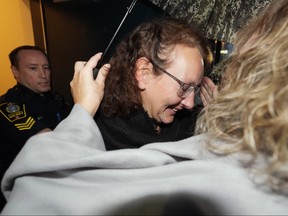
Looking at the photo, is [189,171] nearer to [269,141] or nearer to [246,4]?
[269,141]

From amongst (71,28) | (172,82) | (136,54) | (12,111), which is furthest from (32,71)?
(172,82)

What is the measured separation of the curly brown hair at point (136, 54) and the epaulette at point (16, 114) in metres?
0.98

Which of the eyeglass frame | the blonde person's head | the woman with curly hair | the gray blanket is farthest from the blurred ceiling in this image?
the gray blanket

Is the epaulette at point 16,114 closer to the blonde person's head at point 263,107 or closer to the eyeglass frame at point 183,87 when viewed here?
the eyeglass frame at point 183,87

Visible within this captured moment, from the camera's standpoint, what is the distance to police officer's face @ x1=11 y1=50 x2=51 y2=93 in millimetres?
2354

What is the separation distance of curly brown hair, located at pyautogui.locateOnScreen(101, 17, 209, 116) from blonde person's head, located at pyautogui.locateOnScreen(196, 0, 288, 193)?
22.2 inches

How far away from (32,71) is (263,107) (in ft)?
7.27

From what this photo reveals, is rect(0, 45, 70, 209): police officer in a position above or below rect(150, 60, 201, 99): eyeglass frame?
below

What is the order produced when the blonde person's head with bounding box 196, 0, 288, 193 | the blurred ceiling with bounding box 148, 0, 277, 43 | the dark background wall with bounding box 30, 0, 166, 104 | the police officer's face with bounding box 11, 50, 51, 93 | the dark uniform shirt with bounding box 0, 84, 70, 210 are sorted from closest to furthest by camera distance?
the blonde person's head with bounding box 196, 0, 288, 193 < the blurred ceiling with bounding box 148, 0, 277, 43 < the dark uniform shirt with bounding box 0, 84, 70, 210 < the police officer's face with bounding box 11, 50, 51, 93 < the dark background wall with bounding box 30, 0, 166, 104

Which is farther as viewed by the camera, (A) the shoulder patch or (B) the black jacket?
(A) the shoulder patch

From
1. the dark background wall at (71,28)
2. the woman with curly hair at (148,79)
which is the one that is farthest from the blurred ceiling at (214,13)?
the dark background wall at (71,28)

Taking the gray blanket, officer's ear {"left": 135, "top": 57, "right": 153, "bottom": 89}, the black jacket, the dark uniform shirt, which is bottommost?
the dark uniform shirt

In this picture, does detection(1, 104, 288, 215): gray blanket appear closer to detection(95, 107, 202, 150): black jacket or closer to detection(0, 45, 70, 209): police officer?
detection(95, 107, 202, 150): black jacket

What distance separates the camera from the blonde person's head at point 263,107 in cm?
51
